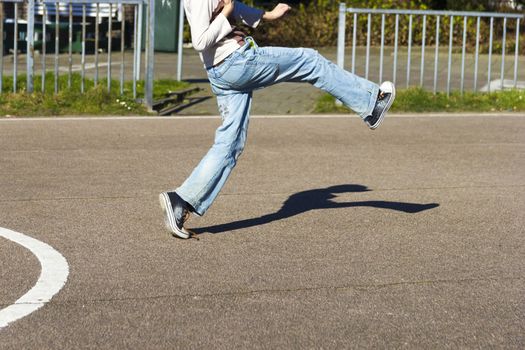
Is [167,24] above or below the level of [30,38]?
above

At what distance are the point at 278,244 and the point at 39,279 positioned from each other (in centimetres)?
153

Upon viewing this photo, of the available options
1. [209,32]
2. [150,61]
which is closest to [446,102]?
[150,61]

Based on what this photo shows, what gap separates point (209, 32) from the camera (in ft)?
21.1

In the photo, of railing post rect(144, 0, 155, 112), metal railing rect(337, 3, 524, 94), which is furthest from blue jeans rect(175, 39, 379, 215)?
railing post rect(144, 0, 155, 112)

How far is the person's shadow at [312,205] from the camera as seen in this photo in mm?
7332

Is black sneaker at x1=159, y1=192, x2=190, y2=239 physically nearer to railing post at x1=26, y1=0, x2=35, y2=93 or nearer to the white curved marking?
the white curved marking

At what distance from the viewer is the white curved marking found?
5215 millimetres

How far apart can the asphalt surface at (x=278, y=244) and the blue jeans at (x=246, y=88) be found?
1.19 feet

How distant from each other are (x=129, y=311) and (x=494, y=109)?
9.85 metres

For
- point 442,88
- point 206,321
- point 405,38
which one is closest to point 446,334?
point 206,321

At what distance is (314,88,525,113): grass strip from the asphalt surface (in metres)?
2.40

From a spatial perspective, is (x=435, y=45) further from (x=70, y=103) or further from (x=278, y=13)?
(x=278, y=13)

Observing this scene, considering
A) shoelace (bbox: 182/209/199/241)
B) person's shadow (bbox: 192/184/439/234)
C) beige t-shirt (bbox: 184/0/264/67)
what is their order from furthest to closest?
person's shadow (bbox: 192/184/439/234) → shoelace (bbox: 182/209/199/241) → beige t-shirt (bbox: 184/0/264/67)

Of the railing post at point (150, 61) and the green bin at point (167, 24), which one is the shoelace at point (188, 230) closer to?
the railing post at point (150, 61)
